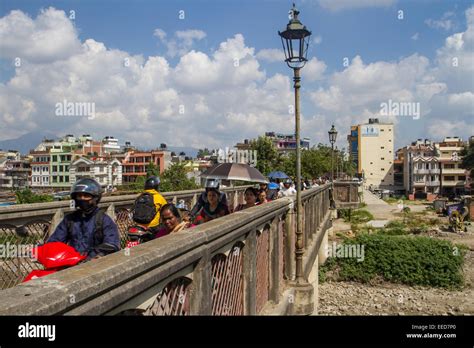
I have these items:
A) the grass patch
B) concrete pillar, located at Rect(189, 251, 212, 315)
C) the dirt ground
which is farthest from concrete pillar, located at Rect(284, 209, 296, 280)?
the grass patch

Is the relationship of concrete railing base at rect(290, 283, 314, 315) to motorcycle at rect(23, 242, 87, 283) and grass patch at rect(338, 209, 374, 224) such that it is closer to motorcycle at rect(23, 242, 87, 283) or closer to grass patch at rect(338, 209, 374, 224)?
motorcycle at rect(23, 242, 87, 283)

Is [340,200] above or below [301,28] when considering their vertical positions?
below

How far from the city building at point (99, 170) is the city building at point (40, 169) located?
909 centimetres

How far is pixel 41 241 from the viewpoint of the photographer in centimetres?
678

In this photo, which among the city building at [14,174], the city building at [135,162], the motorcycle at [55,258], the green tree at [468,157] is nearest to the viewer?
the motorcycle at [55,258]

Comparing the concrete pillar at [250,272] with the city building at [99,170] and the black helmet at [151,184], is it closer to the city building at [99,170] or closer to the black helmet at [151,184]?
the black helmet at [151,184]

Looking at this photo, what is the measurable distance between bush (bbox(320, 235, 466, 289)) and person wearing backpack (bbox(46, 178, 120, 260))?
22.6 meters

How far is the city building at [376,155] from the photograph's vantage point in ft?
387

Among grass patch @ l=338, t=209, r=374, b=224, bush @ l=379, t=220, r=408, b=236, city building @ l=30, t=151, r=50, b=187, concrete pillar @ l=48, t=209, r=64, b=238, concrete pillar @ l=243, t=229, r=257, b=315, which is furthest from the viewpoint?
city building @ l=30, t=151, r=50, b=187

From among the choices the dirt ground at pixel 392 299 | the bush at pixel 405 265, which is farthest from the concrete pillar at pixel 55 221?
the bush at pixel 405 265

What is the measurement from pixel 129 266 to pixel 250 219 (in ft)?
7.58

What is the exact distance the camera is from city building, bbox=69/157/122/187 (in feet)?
281
